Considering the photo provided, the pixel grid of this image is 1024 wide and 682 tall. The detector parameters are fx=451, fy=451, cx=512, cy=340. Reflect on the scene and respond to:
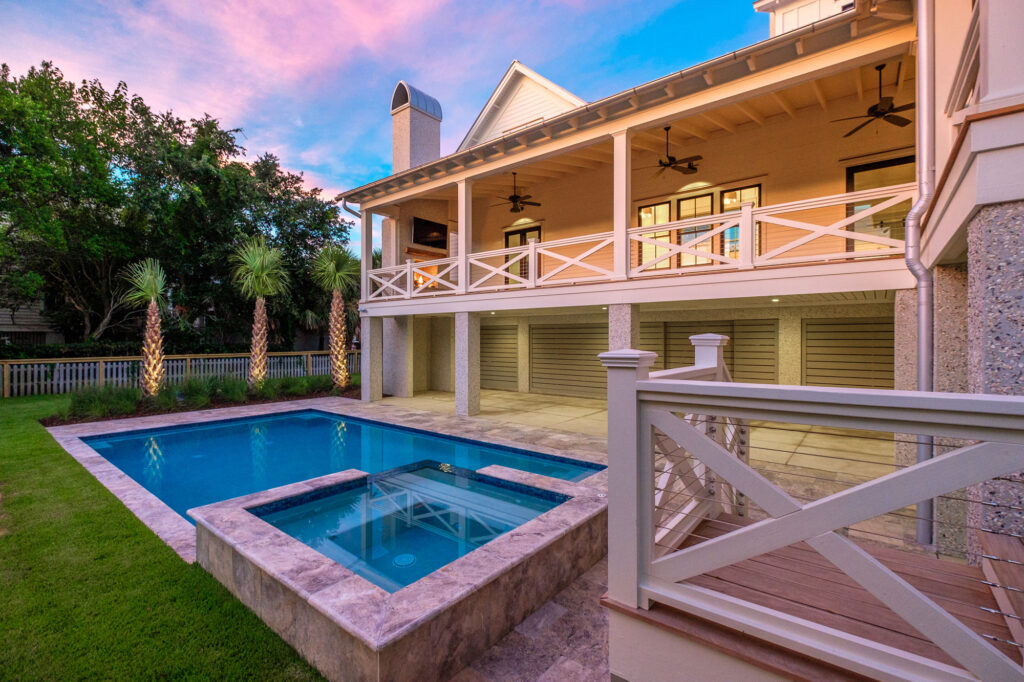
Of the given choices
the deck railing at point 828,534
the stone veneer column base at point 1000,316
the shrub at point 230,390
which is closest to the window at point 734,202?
the stone veneer column base at point 1000,316

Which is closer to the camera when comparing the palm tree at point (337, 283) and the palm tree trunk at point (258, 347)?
the palm tree trunk at point (258, 347)

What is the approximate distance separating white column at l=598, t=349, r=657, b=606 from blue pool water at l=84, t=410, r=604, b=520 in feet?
14.5

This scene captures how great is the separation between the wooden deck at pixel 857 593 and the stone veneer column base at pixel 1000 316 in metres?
0.34

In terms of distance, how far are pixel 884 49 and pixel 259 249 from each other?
14166mm

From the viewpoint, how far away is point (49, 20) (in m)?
13.9

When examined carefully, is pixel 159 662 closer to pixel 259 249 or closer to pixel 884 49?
pixel 884 49

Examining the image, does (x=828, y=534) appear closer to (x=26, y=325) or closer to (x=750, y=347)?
(x=750, y=347)

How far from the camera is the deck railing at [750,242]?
615 cm

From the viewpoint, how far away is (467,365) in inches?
412

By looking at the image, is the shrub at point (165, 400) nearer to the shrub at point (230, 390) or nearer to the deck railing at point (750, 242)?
the shrub at point (230, 390)

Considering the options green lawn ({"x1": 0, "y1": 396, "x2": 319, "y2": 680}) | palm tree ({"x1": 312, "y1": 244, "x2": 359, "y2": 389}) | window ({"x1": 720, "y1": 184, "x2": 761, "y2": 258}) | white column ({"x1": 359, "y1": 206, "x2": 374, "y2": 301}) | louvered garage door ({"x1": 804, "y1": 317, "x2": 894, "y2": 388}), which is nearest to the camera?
green lawn ({"x1": 0, "y1": 396, "x2": 319, "y2": 680})

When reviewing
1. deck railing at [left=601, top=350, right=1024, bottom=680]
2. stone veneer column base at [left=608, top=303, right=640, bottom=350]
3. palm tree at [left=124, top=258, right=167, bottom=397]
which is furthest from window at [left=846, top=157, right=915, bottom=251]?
palm tree at [left=124, top=258, right=167, bottom=397]

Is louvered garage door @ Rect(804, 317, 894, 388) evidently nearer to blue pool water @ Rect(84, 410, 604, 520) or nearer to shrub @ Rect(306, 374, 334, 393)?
blue pool water @ Rect(84, 410, 604, 520)

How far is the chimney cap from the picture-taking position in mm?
14289
